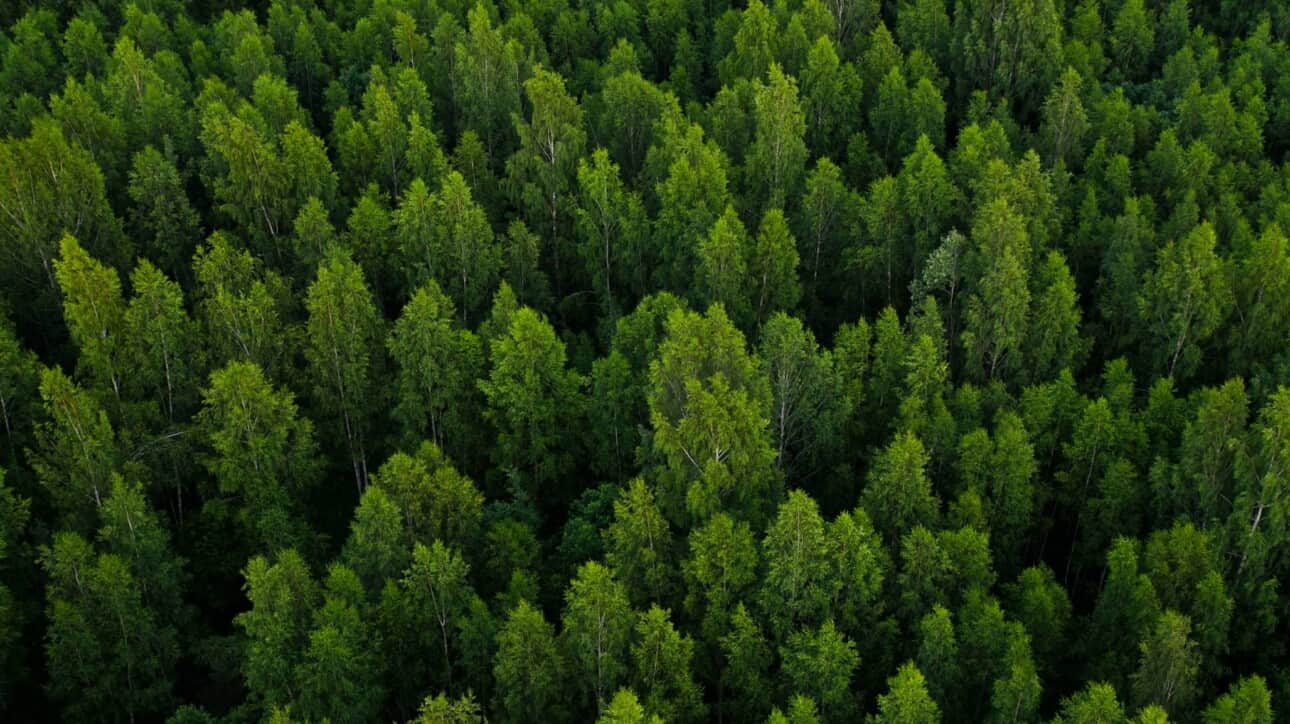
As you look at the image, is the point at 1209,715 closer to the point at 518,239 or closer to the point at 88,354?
the point at 518,239

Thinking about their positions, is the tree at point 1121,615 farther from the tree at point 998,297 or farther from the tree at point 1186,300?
the tree at point 1186,300

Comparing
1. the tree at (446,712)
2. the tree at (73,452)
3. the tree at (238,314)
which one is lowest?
the tree at (446,712)

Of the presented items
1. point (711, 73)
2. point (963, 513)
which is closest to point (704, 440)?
point (963, 513)

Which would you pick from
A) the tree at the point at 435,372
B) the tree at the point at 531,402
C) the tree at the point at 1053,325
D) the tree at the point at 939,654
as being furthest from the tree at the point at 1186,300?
the tree at the point at 435,372

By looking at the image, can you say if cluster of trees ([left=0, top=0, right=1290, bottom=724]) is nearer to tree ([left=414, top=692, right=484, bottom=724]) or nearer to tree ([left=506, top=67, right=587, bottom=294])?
tree ([left=414, top=692, right=484, bottom=724])

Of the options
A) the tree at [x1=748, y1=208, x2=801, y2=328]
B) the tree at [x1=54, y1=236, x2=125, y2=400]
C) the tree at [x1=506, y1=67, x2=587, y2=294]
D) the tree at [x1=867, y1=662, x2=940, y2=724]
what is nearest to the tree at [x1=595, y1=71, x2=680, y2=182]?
the tree at [x1=506, y1=67, x2=587, y2=294]

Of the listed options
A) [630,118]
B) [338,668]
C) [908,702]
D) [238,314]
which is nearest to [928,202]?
[630,118]
